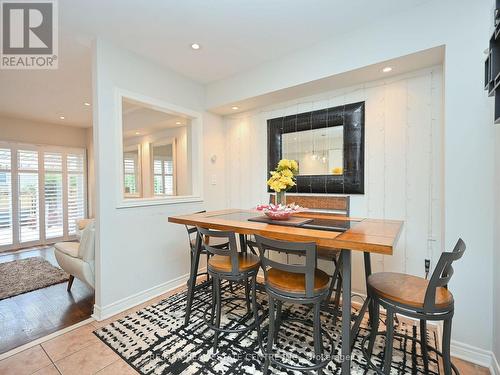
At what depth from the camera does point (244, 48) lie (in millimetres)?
2691

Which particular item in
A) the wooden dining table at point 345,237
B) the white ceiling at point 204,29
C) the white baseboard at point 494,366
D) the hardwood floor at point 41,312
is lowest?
the hardwood floor at point 41,312

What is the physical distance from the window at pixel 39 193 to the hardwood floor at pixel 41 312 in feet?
10.4

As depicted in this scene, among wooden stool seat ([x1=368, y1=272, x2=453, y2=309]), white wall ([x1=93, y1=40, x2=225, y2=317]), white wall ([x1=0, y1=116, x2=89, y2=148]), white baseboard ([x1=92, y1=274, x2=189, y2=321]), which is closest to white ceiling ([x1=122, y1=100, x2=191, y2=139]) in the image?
white wall ([x1=93, y1=40, x2=225, y2=317])

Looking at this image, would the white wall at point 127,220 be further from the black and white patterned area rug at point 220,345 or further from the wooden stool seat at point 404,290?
the wooden stool seat at point 404,290

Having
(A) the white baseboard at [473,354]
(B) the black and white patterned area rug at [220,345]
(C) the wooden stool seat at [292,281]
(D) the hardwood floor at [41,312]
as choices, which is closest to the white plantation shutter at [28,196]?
(D) the hardwood floor at [41,312]

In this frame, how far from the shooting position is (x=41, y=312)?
2.56 m

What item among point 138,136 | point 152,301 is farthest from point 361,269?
point 138,136

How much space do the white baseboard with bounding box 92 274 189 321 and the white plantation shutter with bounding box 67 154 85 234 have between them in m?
4.43

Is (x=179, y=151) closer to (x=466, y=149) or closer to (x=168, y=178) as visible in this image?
(x=168, y=178)

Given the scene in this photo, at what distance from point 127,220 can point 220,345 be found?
5.37 feet

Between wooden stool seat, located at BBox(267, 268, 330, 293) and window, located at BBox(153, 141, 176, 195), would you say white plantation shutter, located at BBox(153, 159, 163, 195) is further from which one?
wooden stool seat, located at BBox(267, 268, 330, 293)

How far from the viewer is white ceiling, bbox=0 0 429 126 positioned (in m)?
2.04

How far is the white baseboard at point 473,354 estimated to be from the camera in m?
1.76

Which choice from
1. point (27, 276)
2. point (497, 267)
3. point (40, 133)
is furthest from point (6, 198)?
point (497, 267)
